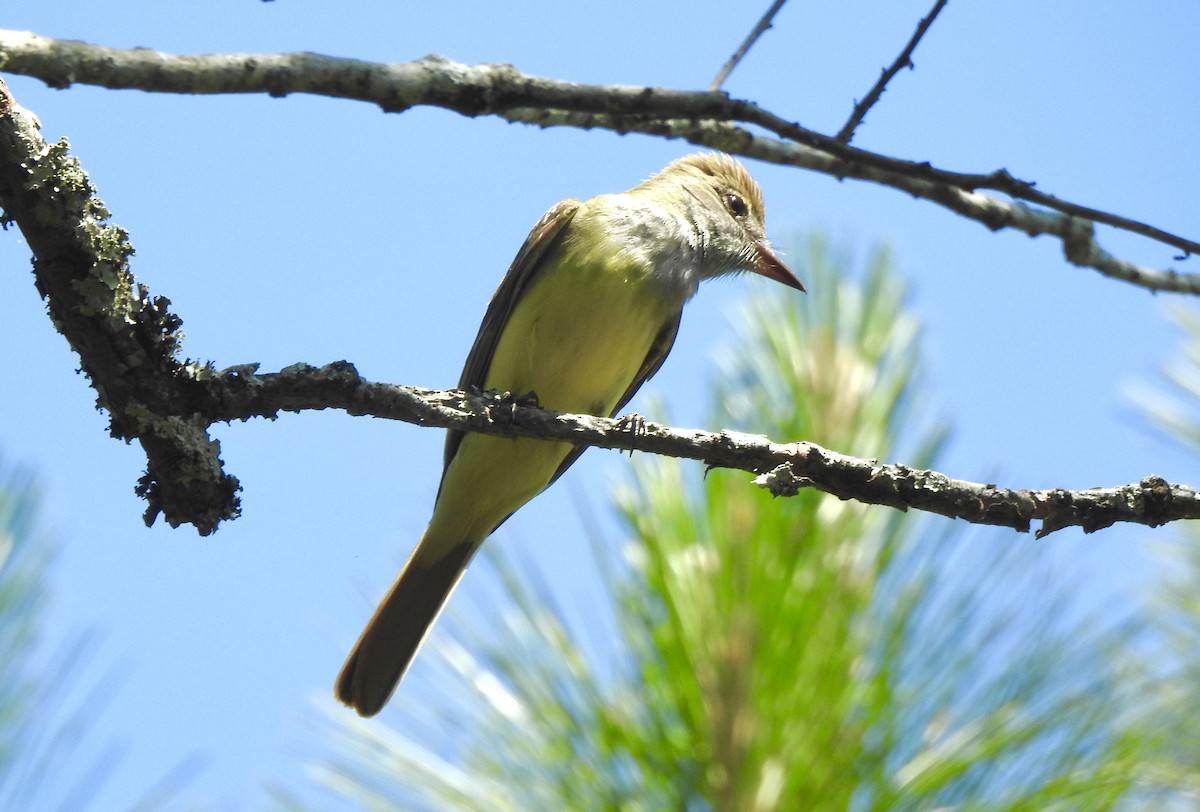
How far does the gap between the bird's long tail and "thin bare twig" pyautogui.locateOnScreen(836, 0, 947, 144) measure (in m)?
2.80

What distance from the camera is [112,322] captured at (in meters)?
2.69

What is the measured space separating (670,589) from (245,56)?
192 cm

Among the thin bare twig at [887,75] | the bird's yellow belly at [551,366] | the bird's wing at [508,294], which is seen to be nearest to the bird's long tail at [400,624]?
the bird's yellow belly at [551,366]

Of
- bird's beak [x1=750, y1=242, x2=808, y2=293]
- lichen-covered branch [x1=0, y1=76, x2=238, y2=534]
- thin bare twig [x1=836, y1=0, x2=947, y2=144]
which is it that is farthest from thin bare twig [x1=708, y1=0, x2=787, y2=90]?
bird's beak [x1=750, y1=242, x2=808, y2=293]

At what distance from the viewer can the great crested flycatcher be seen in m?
4.69

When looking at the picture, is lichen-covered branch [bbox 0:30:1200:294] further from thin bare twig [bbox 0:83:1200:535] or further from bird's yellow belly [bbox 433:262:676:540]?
bird's yellow belly [bbox 433:262:676:540]

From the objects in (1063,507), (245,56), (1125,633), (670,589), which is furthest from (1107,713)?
(245,56)

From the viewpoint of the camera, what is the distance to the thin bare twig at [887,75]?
2668 millimetres

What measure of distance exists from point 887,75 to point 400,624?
10.2 feet

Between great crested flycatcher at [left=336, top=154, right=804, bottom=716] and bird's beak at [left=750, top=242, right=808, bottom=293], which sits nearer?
great crested flycatcher at [left=336, top=154, right=804, bottom=716]

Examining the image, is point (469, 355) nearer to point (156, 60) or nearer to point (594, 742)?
point (594, 742)

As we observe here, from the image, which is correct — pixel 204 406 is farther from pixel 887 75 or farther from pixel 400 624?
pixel 400 624

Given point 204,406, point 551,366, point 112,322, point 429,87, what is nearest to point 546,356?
point 551,366

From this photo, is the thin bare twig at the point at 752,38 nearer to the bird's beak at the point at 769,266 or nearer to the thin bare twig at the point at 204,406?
the thin bare twig at the point at 204,406
